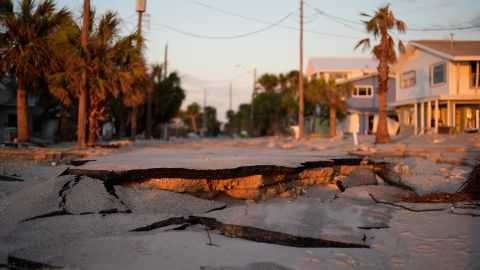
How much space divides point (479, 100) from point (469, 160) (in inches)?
567

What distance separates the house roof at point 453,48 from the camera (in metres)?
23.4

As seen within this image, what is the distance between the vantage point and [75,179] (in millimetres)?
6582

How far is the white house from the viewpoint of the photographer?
5197 cm

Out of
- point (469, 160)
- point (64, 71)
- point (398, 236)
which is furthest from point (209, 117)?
point (398, 236)

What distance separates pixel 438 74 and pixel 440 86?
2.78ft

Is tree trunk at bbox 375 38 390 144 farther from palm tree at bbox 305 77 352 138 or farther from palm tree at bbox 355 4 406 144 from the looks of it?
palm tree at bbox 305 77 352 138

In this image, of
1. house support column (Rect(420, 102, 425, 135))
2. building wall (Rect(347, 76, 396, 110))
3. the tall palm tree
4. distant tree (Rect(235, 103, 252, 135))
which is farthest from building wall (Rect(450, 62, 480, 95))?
distant tree (Rect(235, 103, 252, 135))

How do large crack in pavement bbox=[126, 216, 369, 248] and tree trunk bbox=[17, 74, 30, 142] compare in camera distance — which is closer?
large crack in pavement bbox=[126, 216, 369, 248]

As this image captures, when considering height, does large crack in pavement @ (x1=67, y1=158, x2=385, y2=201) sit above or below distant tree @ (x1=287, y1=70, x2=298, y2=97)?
below

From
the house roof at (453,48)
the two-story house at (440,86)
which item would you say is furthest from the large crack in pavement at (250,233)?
the house roof at (453,48)

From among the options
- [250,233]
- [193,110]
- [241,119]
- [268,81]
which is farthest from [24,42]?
[193,110]

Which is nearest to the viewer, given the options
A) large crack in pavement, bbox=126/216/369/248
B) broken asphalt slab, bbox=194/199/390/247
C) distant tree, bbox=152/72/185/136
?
large crack in pavement, bbox=126/216/369/248

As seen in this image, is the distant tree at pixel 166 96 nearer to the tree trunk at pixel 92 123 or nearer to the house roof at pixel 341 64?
the tree trunk at pixel 92 123

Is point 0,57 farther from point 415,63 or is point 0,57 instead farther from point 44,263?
point 415,63
